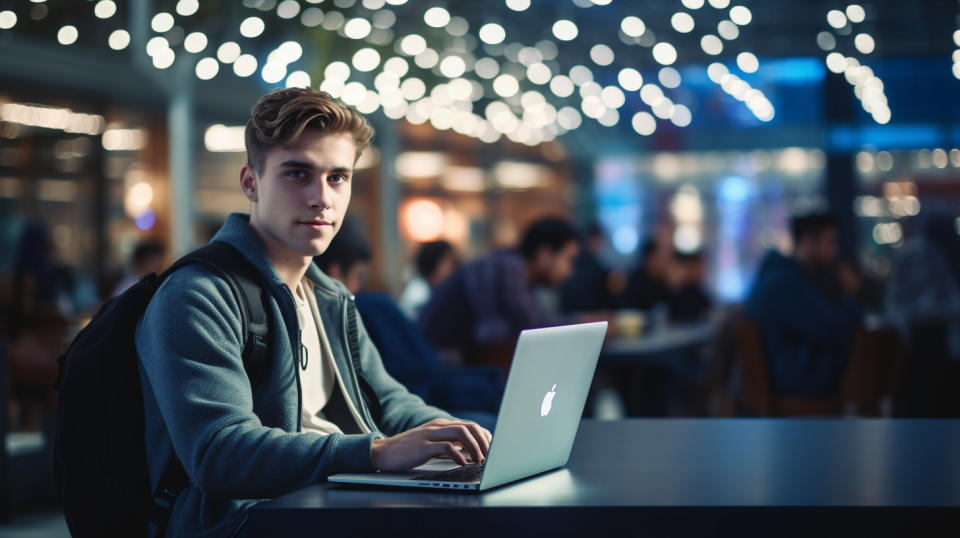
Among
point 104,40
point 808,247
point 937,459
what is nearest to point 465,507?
point 937,459

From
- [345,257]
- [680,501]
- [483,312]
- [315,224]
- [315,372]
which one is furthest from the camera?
[483,312]

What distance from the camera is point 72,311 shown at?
900 cm

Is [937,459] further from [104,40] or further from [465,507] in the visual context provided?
[104,40]

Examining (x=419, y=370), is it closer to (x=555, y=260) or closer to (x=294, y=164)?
(x=555, y=260)

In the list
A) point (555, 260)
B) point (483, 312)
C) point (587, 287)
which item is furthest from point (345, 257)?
point (587, 287)

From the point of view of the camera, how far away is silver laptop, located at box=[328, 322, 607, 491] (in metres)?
1.35

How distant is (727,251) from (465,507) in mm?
11755

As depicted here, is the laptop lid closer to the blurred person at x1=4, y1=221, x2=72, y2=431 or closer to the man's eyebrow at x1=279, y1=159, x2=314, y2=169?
the man's eyebrow at x1=279, y1=159, x2=314, y2=169

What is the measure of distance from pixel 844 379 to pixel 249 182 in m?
3.50

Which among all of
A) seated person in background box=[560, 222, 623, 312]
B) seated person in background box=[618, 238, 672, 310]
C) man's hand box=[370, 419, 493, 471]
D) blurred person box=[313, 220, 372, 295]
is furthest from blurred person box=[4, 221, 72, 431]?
seated person in background box=[618, 238, 672, 310]

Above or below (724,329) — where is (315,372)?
above

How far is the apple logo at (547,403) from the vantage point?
4.84 feet

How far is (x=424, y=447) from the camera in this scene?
148cm

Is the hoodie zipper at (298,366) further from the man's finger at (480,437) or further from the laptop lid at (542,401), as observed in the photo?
the laptop lid at (542,401)
